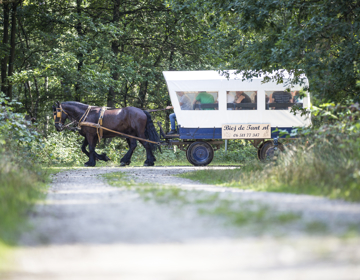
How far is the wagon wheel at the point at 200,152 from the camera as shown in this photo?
15.4 m

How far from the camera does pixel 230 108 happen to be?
49.6 feet

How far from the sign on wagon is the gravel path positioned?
32.6ft

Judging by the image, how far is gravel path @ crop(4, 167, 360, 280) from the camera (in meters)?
2.95

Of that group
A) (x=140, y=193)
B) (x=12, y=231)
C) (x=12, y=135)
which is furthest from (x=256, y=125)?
(x=12, y=231)

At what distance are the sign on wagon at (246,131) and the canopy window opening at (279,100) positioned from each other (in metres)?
0.66

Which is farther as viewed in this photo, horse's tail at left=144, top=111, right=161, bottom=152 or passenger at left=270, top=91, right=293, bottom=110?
horse's tail at left=144, top=111, right=161, bottom=152

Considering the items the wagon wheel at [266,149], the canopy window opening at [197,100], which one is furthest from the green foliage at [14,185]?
the wagon wheel at [266,149]

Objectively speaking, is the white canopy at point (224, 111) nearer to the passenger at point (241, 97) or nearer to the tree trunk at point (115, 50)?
the passenger at point (241, 97)

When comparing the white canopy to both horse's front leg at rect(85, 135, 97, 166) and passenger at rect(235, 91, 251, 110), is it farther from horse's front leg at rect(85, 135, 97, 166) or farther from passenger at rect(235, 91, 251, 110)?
horse's front leg at rect(85, 135, 97, 166)

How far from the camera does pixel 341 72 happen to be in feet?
33.1

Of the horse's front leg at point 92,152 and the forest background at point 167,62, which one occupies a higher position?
the forest background at point 167,62

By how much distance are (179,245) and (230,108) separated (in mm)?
11833

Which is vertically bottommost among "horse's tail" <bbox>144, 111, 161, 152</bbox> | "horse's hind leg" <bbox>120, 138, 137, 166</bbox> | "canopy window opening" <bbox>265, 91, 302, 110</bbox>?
"horse's hind leg" <bbox>120, 138, 137, 166</bbox>

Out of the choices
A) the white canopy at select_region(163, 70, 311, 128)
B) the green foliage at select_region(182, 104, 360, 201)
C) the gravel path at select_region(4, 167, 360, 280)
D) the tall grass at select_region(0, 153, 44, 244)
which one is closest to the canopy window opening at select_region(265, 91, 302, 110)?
the white canopy at select_region(163, 70, 311, 128)
